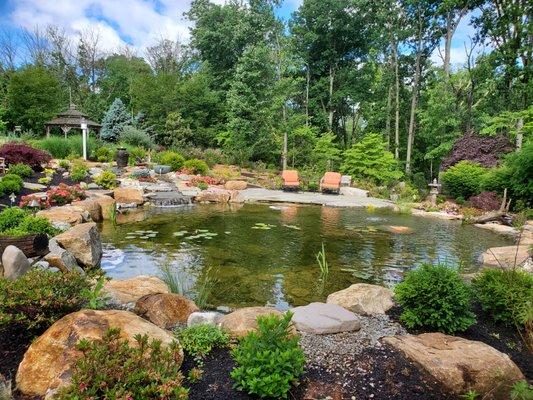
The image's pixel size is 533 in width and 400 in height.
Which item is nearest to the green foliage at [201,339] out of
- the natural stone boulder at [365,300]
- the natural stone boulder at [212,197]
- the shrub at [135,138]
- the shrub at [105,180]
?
the natural stone boulder at [365,300]

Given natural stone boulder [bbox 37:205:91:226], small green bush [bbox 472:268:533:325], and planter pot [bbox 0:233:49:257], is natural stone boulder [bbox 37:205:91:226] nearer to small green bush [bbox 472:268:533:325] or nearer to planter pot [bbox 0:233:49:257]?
planter pot [bbox 0:233:49:257]

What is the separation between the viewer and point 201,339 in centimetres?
280

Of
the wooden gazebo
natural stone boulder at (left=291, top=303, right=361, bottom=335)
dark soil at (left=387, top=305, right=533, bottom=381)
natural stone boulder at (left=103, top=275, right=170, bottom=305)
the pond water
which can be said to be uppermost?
the wooden gazebo

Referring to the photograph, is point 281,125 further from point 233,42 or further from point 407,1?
point 407,1

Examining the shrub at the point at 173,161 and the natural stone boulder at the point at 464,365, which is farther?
the shrub at the point at 173,161

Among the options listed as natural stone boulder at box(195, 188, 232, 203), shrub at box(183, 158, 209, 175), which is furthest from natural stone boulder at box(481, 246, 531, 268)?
shrub at box(183, 158, 209, 175)

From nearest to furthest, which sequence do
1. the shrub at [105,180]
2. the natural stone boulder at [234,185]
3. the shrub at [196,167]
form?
1. the shrub at [105,180]
2. the natural stone boulder at [234,185]
3. the shrub at [196,167]

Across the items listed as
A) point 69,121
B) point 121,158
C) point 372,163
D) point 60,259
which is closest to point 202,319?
point 60,259

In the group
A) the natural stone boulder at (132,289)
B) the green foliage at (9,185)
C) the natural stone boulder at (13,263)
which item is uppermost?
the green foliage at (9,185)

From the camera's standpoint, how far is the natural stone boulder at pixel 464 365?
252 centimetres

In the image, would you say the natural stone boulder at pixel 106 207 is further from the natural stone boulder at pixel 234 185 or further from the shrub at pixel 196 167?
the shrub at pixel 196 167

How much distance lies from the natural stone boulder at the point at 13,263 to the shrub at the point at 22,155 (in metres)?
9.44

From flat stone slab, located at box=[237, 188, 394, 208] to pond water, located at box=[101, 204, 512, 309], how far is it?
2079 mm

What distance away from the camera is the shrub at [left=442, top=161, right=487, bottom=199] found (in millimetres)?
14070
